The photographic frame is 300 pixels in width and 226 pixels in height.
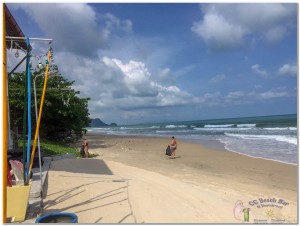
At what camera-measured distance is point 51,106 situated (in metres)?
19.4

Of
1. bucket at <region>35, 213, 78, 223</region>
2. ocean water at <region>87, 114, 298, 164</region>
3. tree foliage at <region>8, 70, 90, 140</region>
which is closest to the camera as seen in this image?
bucket at <region>35, 213, 78, 223</region>

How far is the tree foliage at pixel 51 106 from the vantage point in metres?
17.2

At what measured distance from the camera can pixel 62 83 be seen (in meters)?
20.8

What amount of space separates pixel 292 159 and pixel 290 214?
9.66 m

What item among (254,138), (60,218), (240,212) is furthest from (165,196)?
(254,138)

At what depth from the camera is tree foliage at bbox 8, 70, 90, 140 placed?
17.2 metres

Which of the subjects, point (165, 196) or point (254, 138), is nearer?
point (165, 196)

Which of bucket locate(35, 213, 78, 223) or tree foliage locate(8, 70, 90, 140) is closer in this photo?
bucket locate(35, 213, 78, 223)

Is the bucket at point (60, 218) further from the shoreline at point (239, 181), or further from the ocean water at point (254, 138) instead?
the ocean water at point (254, 138)

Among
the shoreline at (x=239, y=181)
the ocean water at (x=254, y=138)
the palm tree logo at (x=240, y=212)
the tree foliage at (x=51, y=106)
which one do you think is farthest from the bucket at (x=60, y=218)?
the ocean water at (x=254, y=138)

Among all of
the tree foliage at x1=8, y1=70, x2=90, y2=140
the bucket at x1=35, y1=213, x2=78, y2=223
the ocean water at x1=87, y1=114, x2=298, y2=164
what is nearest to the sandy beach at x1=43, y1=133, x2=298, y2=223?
the bucket at x1=35, y1=213, x2=78, y2=223

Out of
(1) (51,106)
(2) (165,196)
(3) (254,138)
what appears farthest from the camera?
(3) (254,138)

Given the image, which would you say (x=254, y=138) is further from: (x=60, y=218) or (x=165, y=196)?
(x=60, y=218)

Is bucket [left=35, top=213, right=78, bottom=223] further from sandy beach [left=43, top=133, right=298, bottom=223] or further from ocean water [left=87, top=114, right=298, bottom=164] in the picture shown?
ocean water [left=87, top=114, right=298, bottom=164]
